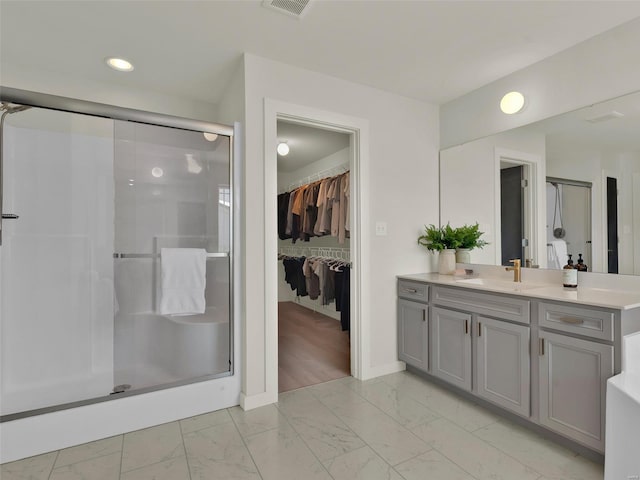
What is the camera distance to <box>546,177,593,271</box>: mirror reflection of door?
2.20 meters

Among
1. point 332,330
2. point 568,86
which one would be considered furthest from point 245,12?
point 332,330

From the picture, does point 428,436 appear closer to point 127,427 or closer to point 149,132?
point 127,427

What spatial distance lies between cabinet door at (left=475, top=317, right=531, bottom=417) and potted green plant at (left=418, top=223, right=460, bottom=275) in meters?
0.77

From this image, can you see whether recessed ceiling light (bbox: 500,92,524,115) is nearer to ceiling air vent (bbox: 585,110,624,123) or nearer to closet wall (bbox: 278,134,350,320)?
ceiling air vent (bbox: 585,110,624,123)

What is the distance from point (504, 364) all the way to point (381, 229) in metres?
1.33

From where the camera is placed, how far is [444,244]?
2.96 metres

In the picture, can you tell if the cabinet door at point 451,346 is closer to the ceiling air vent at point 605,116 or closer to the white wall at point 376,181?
the white wall at point 376,181

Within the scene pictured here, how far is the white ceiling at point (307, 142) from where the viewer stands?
3693 millimetres

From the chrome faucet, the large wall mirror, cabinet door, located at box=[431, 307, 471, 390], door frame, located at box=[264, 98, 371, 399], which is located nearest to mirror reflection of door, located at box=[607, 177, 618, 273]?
the large wall mirror

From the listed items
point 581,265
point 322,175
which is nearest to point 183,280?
point 581,265

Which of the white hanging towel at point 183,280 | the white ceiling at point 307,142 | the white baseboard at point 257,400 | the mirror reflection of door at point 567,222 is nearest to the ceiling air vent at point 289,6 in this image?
the white ceiling at point 307,142

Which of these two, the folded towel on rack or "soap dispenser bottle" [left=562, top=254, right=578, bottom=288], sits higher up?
the folded towel on rack

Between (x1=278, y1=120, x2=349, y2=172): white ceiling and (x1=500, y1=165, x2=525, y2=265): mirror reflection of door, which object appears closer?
(x1=500, y1=165, x2=525, y2=265): mirror reflection of door

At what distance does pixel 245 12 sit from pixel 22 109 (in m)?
1.35
